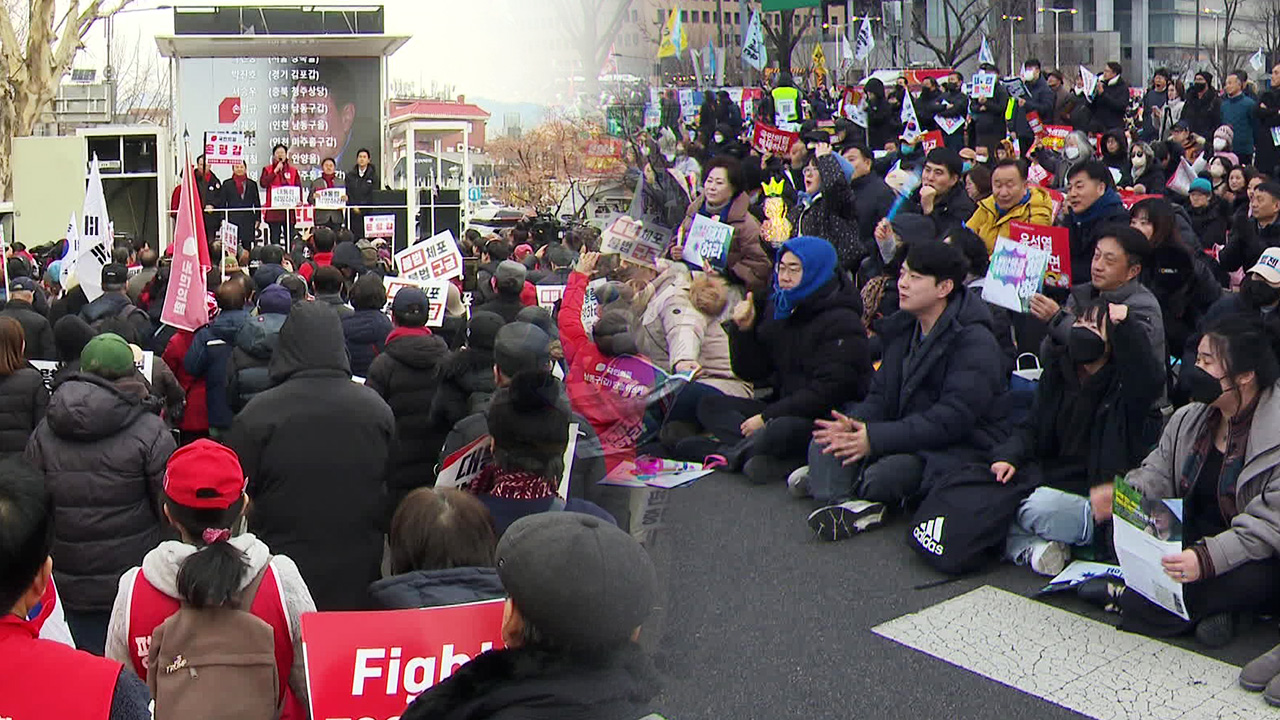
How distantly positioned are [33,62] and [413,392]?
25295 millimetres

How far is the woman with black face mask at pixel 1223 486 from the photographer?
464cm

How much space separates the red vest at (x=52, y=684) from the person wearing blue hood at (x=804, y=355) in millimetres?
5053

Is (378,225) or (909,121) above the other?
(909,121)

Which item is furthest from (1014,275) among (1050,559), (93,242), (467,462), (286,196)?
(286,196)

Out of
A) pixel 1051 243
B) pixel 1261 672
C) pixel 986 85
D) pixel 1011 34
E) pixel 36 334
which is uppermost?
pixel 1011 34

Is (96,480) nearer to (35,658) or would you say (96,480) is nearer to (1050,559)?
(35,658)

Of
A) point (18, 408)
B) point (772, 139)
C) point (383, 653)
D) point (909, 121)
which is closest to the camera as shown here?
point (383, 653)

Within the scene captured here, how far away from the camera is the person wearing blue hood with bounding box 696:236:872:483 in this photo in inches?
274

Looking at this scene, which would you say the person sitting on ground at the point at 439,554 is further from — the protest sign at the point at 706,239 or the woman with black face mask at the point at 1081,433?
the protest sign at the point at 706,239

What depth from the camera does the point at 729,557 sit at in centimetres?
595

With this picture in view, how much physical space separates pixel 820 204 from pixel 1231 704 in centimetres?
532

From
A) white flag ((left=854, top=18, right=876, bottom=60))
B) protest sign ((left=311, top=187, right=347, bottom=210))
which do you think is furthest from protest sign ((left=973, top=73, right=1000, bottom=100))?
white flag ((left=854, top=18, right=876, bottom=60))

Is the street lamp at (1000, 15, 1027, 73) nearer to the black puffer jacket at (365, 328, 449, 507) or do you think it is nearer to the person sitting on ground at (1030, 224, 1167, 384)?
the person sitting on ground at (1030, 224, 1167, 384)

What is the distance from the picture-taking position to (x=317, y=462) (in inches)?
167
